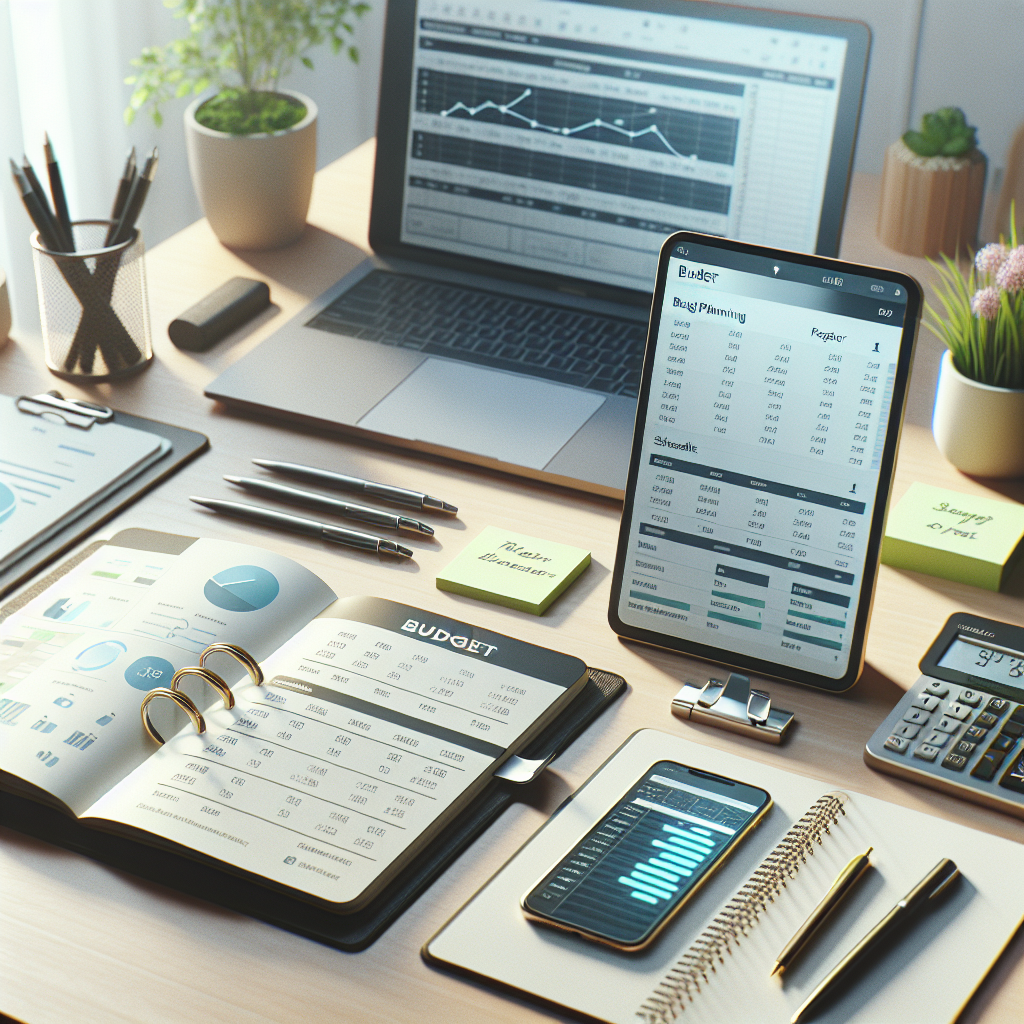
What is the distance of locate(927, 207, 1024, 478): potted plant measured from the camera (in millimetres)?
948

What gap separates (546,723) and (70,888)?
0.28 m

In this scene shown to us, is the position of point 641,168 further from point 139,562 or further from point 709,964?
point 709,964

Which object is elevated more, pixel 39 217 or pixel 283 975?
pixel 39 217

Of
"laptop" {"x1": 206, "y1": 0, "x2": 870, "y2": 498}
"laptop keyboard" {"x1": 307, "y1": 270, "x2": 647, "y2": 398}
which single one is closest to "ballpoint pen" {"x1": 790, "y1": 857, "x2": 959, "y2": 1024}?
"laptop" {"x1": 206, "y1": 0, "x2": 870, "y2": 498}

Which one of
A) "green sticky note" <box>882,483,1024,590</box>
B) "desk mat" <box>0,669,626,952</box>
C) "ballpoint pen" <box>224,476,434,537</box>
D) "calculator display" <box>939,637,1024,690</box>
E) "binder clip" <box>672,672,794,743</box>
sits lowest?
"desk mat" <box>0,669,626,952</box>

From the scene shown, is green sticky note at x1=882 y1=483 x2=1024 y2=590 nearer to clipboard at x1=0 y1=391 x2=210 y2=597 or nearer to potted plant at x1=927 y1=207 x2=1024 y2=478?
potted plant at x1=927 y1=207 x2=1024 y2=478

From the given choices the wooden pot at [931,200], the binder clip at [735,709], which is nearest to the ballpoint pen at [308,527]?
the binder clip at [735,709]

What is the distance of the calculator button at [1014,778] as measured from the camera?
A: 704 mm

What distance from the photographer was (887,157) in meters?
1.36

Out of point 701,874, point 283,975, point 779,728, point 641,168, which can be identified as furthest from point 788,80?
point 283,975

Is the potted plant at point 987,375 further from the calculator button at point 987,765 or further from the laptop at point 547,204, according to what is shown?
the calculator button at point 987,765

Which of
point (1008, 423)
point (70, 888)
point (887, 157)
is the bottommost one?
point (70, 888)

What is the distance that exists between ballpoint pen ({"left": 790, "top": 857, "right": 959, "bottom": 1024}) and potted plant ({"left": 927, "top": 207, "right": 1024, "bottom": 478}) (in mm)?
427

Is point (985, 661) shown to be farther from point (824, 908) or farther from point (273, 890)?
point (273, 890)
